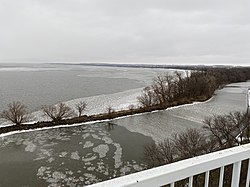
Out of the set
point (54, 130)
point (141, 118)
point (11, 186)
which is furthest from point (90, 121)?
point (11, 186)

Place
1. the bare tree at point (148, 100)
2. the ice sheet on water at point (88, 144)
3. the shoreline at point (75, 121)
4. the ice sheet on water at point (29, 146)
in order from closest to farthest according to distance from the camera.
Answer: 1. the ice sheet on water at point (29, 146)
2. the ice sheet on water at point (88, 144)
3. the shoreline at point (75, 121)
4. the bare tree at point (148, 100)

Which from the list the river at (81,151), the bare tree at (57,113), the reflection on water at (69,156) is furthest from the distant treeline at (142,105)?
the reflection on water at (69,156)

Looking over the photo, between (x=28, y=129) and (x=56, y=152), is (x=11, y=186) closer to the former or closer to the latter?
(x=56, y=152)

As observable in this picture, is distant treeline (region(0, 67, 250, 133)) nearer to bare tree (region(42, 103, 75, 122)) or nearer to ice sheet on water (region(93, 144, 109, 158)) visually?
bare tree (region(42, 103, 75, 122))

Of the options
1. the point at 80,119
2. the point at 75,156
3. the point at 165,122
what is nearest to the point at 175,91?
the point at 165,122

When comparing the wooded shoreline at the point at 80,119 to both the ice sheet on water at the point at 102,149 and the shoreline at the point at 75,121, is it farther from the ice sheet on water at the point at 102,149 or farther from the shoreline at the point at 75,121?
the ice sheet on water at the point at 102,149

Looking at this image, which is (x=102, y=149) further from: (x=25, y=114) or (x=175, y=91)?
(x=175, y=91)

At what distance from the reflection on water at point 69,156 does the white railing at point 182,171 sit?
8.29 meters

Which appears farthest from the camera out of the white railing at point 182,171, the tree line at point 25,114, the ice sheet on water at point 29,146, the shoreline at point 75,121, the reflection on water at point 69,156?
the tree line at point 25,114

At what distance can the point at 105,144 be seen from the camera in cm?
1316

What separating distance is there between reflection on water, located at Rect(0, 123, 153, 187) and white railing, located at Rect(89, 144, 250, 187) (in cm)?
829

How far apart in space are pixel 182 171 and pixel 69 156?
11248mm

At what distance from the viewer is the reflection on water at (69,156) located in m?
9.23

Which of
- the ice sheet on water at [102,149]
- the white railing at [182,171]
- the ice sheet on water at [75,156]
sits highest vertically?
the white railing at [182,171]
